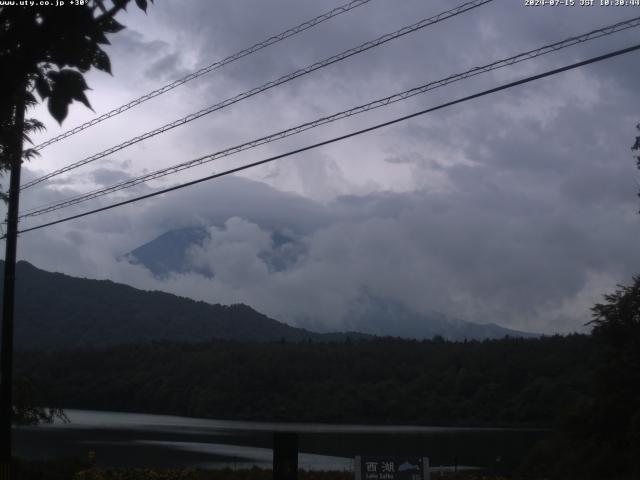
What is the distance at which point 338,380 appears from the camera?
113 metres

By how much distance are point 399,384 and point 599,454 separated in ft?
281

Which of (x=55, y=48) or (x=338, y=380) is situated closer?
(x=55, y=48)

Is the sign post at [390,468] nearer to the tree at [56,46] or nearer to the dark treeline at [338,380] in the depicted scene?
the tree at [56,46]

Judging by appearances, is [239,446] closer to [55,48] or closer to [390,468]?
[390,468]

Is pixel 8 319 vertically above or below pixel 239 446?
above

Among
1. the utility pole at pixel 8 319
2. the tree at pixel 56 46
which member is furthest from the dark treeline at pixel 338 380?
the tree at pixel 56 46

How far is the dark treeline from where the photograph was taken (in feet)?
318

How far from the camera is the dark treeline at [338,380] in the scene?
96.9 metres

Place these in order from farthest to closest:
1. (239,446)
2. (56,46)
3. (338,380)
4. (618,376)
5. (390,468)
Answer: (338,380), (239,446), (618,376), (390,468), (56,46)

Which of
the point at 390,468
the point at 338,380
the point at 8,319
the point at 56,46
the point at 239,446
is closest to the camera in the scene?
the point at 56,46

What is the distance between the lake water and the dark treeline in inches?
425

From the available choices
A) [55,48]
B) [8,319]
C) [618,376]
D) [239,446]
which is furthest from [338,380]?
[55,48]

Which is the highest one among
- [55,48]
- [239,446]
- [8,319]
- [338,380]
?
[55,48]

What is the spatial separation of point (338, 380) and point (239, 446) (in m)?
53.0
